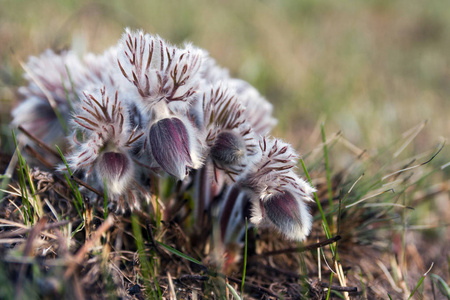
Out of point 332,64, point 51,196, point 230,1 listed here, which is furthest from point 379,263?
point 230,1

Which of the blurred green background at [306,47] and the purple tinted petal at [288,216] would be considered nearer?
the purple tinted petal at [288,216]

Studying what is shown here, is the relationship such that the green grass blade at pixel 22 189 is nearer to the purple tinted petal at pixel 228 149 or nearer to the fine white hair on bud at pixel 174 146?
the fine white hair on bud at pixel 174 146

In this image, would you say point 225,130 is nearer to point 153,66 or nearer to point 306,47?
point 153,66

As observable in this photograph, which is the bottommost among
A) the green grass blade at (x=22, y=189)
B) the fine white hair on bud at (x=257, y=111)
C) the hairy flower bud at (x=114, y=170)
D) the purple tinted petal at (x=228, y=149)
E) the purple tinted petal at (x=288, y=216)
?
the green grass blade at (x=22, y=189)

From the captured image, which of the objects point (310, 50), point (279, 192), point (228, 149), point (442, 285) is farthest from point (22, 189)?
point (310, 50)

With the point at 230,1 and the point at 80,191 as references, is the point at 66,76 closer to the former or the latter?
the point at 80,191

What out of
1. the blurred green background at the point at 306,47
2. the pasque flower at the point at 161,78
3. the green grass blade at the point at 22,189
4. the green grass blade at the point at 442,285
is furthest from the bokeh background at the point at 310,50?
the pasque flower at the point at 161,78
